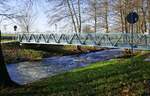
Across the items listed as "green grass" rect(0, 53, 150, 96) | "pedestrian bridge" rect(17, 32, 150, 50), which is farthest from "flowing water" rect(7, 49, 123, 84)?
"green grass" rect(0, 53, 150, 96)

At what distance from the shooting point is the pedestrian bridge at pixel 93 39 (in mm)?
27062

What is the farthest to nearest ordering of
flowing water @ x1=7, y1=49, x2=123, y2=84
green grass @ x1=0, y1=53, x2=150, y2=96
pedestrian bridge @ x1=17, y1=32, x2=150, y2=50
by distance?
pedestrian bridge @ x1=17, y1=32, x2=150, y2=50, flowing water @ x1=7, y1=49, x2=123, y2=84, green grass @ x1=0, y1=53, x2=150, y2=96

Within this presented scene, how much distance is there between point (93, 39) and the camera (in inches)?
1283

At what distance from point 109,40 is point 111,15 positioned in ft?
41.1

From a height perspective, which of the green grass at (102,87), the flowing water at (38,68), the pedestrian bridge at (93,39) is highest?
the pedestrian bridge at (93,39)

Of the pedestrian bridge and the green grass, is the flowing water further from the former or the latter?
the green grass

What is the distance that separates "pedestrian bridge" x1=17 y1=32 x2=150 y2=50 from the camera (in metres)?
27.1

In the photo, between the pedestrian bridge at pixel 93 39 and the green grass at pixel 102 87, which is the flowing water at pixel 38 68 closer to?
the pedestrian bridge at pixel 93 39

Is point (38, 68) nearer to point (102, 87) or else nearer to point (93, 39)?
point (93, 39)

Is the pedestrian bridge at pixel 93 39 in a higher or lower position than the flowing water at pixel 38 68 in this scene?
higher

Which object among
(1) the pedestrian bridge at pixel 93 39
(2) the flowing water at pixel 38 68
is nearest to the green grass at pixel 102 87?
(2) the flowing water at pixel 38 68

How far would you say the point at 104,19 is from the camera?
44.2 m

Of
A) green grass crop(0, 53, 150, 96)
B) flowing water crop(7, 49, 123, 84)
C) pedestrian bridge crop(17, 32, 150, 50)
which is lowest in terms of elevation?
flowing water crop(7, 49, 123, 84)

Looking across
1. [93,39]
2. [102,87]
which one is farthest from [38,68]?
[102,87]
